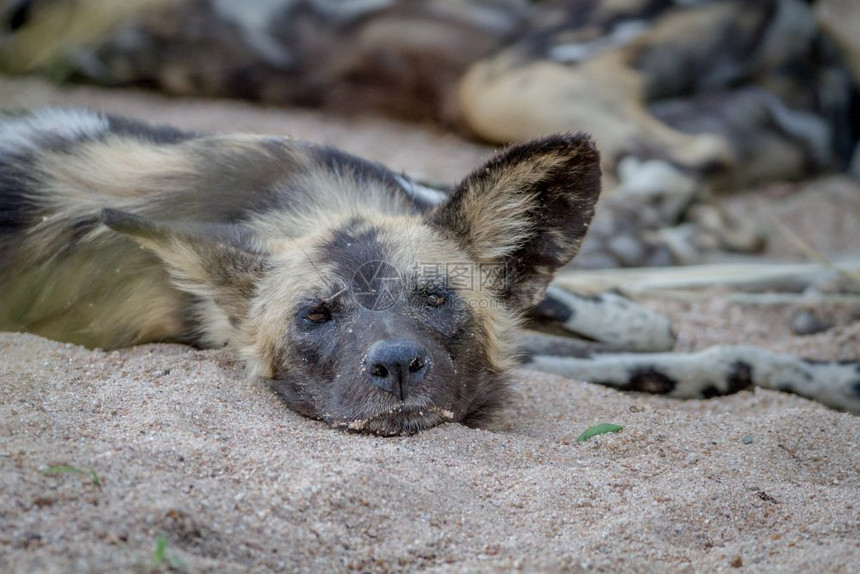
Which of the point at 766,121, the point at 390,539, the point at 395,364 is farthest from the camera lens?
the point at 766,121

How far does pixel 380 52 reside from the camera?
5566 mm

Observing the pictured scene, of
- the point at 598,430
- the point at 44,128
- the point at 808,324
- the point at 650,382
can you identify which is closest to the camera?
the point at 598,430

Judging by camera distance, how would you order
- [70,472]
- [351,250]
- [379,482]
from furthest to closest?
[351,250], [379,482], [70,472]

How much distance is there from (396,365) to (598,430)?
525 mm

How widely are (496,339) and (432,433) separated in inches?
18.2

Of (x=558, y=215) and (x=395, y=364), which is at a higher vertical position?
(x=558, y=215)

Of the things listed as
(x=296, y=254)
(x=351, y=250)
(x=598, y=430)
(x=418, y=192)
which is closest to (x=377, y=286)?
(x=351, y=250)

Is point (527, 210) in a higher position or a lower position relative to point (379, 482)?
higher

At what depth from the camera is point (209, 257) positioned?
2.61 m

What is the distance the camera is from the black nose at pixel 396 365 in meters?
2.28

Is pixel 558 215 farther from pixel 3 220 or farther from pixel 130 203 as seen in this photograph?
pixel 3 220

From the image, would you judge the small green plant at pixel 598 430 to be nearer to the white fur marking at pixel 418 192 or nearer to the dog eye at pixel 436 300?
the dog eye at pixel 436 300

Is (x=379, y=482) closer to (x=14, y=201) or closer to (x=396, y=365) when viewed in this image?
(x=396, y=365)

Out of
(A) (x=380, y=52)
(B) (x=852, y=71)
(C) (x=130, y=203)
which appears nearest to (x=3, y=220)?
(C) (x=130, y=203)
